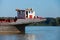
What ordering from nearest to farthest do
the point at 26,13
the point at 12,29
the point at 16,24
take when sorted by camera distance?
the point at 12,29 → the point at 16,24 → the point at 26,13

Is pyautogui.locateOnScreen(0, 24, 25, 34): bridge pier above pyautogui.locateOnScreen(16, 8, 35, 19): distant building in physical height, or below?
below

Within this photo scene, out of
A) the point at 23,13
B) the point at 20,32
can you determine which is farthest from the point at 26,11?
the point at 20,32

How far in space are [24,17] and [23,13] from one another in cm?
93

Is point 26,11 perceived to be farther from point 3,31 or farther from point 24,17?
point 3,31

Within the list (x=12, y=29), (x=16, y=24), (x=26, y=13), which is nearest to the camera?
(x=12, y=29)

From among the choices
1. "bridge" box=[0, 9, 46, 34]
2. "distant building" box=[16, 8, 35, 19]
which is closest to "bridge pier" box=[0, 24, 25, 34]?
"bridge" box=[0, 9, 46, 34]

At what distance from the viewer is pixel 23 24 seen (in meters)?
50.8

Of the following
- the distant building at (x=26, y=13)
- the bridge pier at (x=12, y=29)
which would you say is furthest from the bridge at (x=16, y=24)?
the distant building at (x=26, y=13)

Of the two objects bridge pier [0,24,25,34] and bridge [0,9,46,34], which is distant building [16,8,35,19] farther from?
bridge pier [0,24,25,34]

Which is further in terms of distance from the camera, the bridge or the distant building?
the distant building

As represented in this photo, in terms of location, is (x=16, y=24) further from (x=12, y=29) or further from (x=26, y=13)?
(x=26, y=13)

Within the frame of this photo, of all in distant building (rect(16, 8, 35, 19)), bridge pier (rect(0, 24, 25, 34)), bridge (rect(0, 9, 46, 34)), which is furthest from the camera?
distant building (rect(16, 8, 35, 19))

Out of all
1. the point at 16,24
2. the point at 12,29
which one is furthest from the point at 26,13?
the point at 12,29

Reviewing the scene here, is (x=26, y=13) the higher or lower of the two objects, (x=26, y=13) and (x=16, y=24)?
the higher
